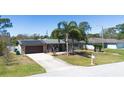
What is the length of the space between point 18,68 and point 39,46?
280 centimetres

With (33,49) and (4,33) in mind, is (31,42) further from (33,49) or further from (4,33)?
Result: (4,33)

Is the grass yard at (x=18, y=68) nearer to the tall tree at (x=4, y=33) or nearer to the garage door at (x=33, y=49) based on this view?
the tall tree at (x=4, y=33)

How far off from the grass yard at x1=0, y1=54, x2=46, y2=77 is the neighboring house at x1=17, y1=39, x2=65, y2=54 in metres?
0.64

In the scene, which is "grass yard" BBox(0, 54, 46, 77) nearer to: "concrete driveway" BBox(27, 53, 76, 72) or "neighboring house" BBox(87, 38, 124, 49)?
"concrete driveway" BBox(27, 53, 76, 72)

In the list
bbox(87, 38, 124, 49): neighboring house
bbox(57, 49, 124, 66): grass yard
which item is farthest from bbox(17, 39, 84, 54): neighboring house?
bbox(57, 49, 124, 66): grass yard

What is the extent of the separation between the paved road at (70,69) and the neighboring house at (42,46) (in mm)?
421

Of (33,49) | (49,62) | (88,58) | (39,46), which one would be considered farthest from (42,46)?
(88,58)

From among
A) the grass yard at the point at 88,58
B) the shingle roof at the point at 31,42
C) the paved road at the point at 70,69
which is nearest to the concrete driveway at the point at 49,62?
the paved road at the point at 70,69

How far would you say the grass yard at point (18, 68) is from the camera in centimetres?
981
